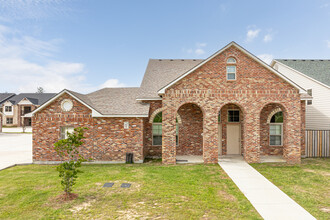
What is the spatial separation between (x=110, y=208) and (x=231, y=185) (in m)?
5.21

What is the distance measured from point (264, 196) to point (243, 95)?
6575 mm

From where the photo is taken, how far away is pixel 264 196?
22.6 ft

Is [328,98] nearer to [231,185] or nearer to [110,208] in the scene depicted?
[231,185]

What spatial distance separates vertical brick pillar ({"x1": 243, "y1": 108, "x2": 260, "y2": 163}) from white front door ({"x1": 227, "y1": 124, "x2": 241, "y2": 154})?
2.10m

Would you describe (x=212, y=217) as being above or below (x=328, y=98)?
below

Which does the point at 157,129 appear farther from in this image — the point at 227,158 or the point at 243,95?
the point at 243,95

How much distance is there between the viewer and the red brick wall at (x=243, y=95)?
1155 cm

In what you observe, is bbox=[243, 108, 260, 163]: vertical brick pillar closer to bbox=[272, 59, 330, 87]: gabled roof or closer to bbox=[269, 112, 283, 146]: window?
bbox=[269, 112, 283, 146]: window

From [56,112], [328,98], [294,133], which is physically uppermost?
[328,98]

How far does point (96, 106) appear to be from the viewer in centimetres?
1219

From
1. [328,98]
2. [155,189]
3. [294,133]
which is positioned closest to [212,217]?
[155,189]

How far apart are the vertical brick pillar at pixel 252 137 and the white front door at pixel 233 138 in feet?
6.88

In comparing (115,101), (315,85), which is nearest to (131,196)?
(115,101)

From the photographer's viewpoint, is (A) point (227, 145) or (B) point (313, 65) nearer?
(A) point (227, 145)
